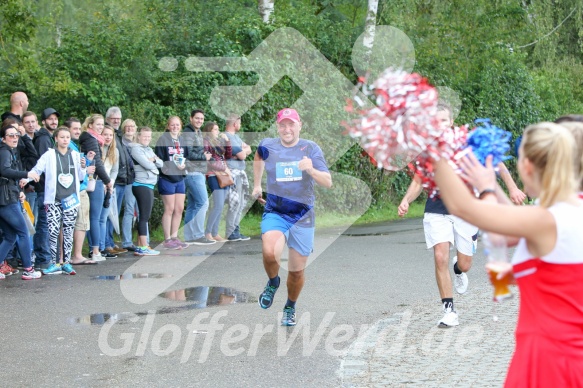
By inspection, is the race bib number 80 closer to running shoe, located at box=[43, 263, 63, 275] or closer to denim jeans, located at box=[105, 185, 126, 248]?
running shoe, located at box=[43, 263, 63, 275]

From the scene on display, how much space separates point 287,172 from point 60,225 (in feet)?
15.6

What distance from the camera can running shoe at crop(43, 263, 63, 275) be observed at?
40.2 feet

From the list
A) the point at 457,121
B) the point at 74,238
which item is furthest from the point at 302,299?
the point at 457,121

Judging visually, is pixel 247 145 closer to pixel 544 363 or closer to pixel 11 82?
pixel 11 82

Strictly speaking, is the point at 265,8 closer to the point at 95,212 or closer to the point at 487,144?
the point at 95,212

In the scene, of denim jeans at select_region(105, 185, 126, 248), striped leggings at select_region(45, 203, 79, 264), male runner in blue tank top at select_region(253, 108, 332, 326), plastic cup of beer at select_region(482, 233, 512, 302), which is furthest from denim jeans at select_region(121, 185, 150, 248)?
plastic cup of beer at select_region(482, 233, 512, 302)

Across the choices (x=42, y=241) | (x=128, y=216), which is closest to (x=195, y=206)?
(x=128, y=216)

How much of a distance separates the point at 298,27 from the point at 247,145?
575 centimetres

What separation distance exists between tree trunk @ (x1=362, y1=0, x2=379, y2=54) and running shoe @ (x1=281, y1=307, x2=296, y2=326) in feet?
51.9

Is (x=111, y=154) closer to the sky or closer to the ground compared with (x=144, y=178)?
closer to the sky

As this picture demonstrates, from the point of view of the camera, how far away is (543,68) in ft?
122

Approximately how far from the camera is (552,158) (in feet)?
12.3

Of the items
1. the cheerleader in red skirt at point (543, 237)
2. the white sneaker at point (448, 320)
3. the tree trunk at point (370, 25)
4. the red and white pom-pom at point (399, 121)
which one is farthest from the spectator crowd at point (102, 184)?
the cheerleader in red skirt at point (543, 237)

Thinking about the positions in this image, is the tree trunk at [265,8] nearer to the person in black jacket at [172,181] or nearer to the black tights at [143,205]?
the person in black jacket at [172,181]
